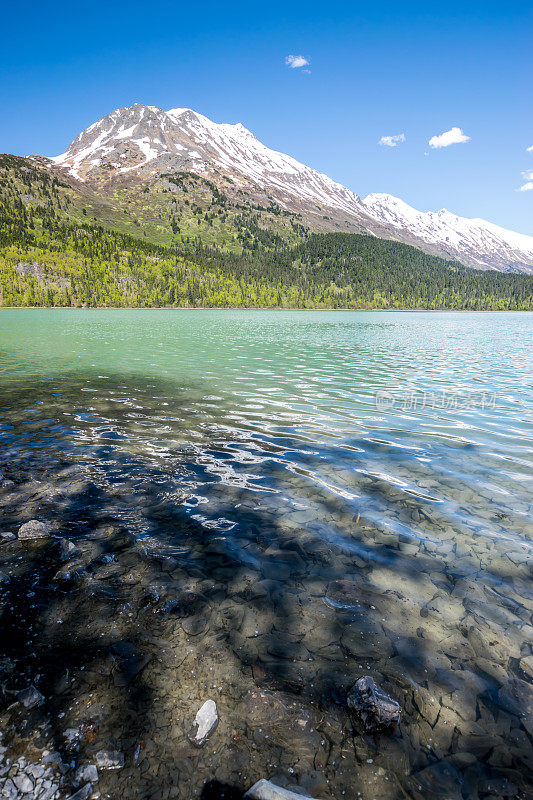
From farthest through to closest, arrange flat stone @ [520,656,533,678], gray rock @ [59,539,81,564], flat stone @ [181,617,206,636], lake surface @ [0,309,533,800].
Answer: gray rock @ [59,539,81,564], flat stone @ [181,617,206,636], flat stone @ [520,656,533,678], lake surface @ [0,309,533,800]

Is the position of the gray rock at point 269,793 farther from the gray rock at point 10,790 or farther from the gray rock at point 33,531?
the gray rock at point 33,531

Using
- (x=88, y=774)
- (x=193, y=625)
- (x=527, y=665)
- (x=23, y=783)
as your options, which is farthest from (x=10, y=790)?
(x=527, y=665)

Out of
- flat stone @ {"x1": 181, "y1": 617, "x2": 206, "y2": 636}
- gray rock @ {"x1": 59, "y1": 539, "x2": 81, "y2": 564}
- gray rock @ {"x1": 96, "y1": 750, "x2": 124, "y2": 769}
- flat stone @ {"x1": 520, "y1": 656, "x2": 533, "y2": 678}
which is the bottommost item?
flat stone @ {"x1": 520, "y1": 656, "x2": 533, "y2": 678}

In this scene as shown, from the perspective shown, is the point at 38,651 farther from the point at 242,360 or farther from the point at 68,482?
the point at 242,360

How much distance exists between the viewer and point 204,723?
11.7 ft

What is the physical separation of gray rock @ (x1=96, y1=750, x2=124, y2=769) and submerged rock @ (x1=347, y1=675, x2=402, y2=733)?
6.86ft

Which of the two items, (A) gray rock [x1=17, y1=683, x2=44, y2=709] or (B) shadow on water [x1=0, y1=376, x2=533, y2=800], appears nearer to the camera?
(B) shadow on water [x1=0, y1=376, x2=533, y2=800]

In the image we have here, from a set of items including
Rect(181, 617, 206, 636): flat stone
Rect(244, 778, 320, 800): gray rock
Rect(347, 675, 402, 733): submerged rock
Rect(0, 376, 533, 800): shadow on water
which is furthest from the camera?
Rect(181, 617, 206, 636): flat stone

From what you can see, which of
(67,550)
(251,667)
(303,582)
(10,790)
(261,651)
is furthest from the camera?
(67,550)

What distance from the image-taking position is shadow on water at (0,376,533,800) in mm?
3266

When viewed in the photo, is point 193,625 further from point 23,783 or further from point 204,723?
point 23,783

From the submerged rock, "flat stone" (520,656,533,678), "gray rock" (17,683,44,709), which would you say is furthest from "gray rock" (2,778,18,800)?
"flat stone" (520,656,533,678)

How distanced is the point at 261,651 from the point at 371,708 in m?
1.33

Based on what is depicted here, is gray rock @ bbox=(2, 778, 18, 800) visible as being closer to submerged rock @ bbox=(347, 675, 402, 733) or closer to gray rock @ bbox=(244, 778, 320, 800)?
gray rock @ bbox=(244, 778, 320, 800)
